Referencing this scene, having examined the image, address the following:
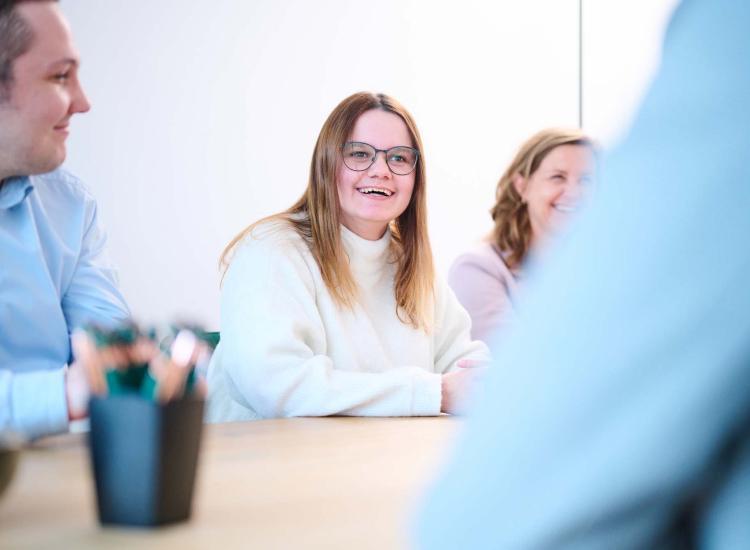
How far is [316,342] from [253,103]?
8.76 feet

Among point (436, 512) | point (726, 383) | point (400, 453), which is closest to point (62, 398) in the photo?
point (400, 453)

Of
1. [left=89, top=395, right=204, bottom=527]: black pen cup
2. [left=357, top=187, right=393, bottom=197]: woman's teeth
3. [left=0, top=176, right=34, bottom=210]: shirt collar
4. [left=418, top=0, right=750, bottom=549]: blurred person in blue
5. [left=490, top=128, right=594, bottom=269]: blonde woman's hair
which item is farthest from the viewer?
[left=490, top=128, right=594, bottom=269]: blonde woman's hair

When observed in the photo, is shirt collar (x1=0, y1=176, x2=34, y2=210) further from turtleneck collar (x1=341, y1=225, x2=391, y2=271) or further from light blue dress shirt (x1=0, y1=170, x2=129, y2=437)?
turtleneck collar (x1=341, y1=225, x2=391, y2=271)

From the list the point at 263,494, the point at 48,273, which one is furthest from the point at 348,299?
the point at 263,494

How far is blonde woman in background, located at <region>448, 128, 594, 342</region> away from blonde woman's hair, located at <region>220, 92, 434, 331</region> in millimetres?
796

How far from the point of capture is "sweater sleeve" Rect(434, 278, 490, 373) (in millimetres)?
2529

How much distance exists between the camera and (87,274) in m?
2.22

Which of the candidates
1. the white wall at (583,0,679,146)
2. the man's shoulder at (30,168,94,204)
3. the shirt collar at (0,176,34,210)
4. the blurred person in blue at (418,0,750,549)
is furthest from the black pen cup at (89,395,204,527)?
the white wall at (583,0,679,146)

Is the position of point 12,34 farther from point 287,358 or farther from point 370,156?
point 370,156

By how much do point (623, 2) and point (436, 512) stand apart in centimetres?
569

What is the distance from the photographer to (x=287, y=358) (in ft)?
6.41

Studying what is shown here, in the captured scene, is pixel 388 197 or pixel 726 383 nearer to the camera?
pixel 726 383

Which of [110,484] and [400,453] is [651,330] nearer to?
[110,484]

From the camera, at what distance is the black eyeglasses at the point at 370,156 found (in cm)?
246
